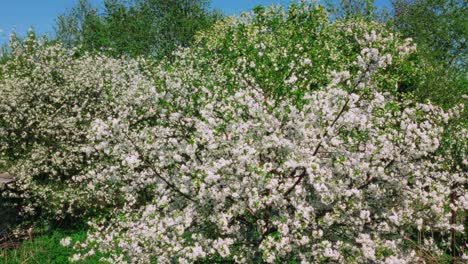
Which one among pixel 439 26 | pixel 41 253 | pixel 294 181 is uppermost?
pixel 439 26

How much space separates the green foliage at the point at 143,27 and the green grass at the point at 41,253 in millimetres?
28278

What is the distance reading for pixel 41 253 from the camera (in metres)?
15.2

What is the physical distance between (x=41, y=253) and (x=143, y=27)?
1305 inches

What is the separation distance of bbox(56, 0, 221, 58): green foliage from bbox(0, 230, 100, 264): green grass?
2828 cm

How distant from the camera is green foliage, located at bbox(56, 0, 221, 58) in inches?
1752

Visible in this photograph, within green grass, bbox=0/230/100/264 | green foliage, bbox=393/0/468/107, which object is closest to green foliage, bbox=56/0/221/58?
green foliage, bbox=393/0/468/107

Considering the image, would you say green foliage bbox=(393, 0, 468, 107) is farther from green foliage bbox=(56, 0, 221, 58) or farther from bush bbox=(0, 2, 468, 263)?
bush bbox=(0, 2, 468, 263)

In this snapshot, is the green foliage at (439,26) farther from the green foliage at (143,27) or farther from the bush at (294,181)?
the bush at (294,181)

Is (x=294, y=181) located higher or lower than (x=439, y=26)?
lower

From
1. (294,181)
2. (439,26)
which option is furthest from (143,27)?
(294,181)

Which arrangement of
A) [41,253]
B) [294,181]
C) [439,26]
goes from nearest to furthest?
[294,181]
[41,253]
[439,26]

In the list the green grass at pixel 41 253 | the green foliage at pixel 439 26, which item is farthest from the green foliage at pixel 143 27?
the green grass at pixel 41 253

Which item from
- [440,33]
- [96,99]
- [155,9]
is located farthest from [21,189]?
[440,33]

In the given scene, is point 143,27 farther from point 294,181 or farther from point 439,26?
point 294,181
